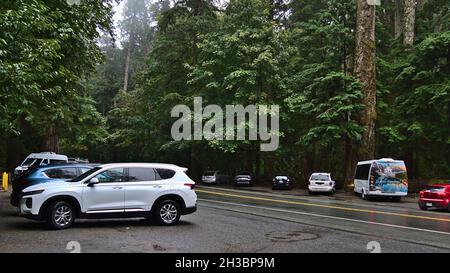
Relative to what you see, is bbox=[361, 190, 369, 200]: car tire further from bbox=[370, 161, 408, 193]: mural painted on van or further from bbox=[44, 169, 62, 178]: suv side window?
bbox=[44, 169, 62, 178]: suv side window

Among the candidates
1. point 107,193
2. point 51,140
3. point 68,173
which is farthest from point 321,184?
point 107,193

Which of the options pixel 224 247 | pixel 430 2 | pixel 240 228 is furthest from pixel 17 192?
pixel 430 2

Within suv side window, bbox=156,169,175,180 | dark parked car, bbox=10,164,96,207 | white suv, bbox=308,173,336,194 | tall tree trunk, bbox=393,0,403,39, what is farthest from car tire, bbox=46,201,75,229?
tall tree trunk, bbox=393,0,403,39

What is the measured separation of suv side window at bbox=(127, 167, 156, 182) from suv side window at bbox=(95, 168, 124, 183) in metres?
0.25

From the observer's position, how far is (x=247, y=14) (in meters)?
42.8

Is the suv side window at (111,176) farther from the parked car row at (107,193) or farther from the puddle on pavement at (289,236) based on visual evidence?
the puddle on pavement at (289,236)

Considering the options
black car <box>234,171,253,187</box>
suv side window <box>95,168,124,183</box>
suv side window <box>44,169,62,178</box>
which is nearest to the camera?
suv side window <box>95,168,124,183</box>

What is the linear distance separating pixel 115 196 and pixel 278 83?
29458mm

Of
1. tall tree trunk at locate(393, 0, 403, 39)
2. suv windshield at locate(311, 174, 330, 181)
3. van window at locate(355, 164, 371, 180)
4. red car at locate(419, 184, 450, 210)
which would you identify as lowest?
red car at locate(419, 184, 450, 210)

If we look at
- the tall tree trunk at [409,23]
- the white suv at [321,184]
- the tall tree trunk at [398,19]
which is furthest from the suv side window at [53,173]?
the tall tree trunk at [398,19]

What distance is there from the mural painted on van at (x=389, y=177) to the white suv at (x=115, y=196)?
1615 centimetres

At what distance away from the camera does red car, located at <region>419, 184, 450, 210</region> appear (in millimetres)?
20703

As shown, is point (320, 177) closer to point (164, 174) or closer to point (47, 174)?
point (164, 174)

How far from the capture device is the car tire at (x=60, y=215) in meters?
12.3
